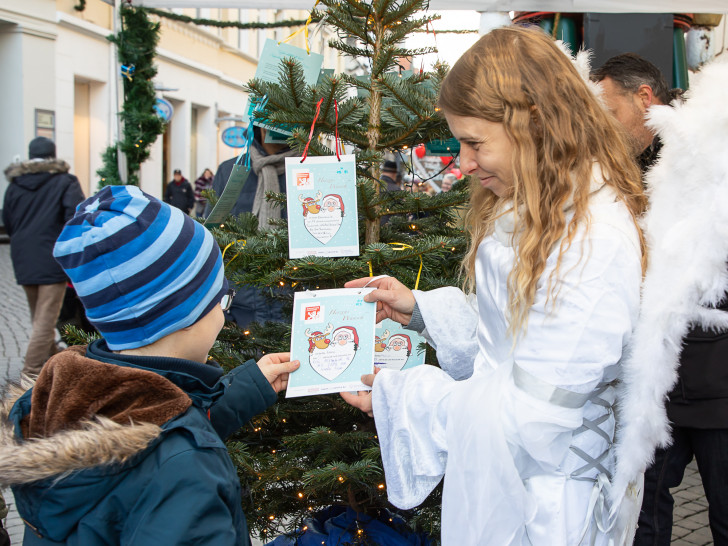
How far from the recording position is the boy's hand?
5.81 feet

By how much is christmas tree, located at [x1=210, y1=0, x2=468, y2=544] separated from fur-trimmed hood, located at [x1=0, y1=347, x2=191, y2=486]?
705mm

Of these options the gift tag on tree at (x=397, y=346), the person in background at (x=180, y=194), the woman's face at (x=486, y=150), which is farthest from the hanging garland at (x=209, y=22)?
the person in background at (x=180, y=194)

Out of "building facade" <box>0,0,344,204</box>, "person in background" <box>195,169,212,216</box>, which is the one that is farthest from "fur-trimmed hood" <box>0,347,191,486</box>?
"person in background" <box>195,169,212,216</box>

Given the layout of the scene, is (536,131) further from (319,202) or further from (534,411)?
(319,202)

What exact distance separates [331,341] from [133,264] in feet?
2.08

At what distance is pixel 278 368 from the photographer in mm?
1773

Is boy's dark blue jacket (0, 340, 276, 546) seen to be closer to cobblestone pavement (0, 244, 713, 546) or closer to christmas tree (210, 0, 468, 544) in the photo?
cobblestone pavement (0, 244, 713, 546)

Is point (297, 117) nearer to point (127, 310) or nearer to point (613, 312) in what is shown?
point (127, 310)

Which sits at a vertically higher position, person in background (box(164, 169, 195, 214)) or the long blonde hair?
person in background (box(164, 169, 195, 214))

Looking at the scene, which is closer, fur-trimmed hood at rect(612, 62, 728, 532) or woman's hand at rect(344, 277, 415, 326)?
fur-trimmed hood at rect(612, 62, 728, 532)

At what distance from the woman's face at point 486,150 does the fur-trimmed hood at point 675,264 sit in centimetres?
34

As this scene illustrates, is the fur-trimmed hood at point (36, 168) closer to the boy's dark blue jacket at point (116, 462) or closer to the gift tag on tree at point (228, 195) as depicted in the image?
the gift tag on tree at point (228, 195)

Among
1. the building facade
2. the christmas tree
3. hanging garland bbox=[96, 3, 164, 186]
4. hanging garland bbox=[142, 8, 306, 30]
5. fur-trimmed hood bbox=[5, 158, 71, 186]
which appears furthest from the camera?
the building facade

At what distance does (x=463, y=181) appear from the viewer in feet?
7.54
